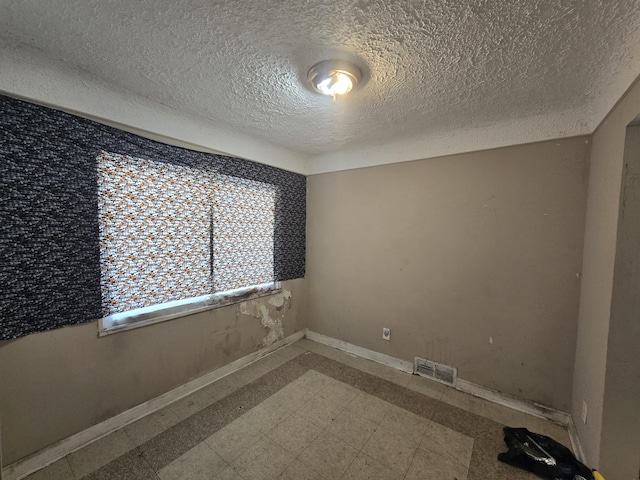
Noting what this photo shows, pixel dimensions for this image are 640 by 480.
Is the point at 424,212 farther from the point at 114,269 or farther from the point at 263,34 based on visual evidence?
the point at 114,269

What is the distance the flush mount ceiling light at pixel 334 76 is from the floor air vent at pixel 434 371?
7.74ft

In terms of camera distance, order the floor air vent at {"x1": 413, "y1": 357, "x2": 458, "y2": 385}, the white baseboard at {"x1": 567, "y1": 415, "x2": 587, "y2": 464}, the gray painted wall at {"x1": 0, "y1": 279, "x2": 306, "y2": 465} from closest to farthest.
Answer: the gray painted wall at {"x1": 0, "y1": 279, "x2": 306, "y2": 465} < the white baseboard at {"x1": 567, "y1": 415, "x2": 587, "y2": 464} < the floor air vent at {"x1": 413, "y1": 357, "x2": 458, "y2": 385}

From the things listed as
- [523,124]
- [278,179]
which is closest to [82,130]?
[278,179]

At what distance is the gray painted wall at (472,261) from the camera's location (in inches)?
71.3

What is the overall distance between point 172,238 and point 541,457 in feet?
9.09

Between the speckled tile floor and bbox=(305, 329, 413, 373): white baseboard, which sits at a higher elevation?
bbox=(305, 329, 413, 373): white baseboard

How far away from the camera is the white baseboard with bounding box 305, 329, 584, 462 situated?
1.72 metres

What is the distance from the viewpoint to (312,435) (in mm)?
1688

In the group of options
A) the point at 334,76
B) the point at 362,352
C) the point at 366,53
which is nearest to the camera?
the point at 366,53

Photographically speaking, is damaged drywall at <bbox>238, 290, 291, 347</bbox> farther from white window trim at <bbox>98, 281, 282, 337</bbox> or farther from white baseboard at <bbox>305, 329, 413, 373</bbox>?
white baseboard at <bbox>305, 329, 413, 373</bbox>

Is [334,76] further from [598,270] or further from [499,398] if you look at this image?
[499,398]

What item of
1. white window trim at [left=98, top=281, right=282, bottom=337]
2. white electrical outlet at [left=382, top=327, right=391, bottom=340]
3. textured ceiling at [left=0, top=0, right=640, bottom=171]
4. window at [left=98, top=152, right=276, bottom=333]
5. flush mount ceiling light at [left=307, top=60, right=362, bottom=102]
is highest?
textured ceiling at [left=0, top=0, right=640, bottom=171]

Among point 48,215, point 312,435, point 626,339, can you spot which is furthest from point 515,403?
point 48,215

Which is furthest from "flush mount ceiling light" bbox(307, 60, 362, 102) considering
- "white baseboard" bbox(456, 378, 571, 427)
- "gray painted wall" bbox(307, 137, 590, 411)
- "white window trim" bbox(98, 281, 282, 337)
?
"white baseboard" bbox(456, 378, 571, 427)
